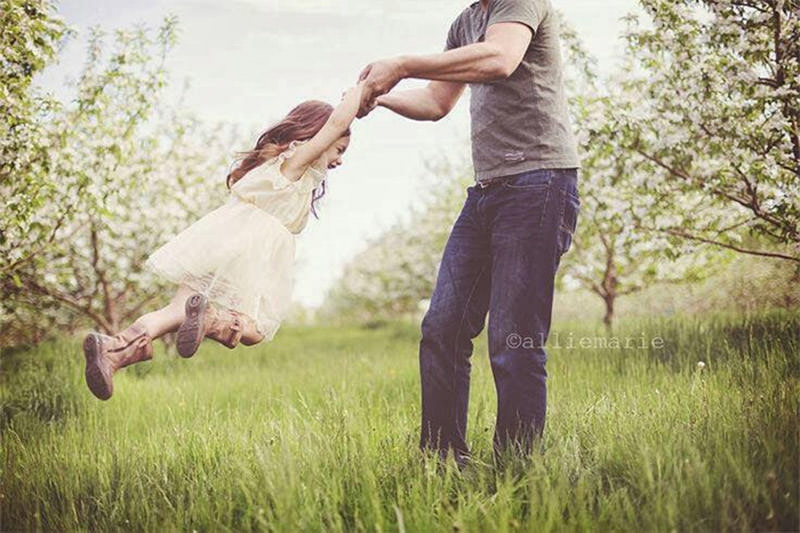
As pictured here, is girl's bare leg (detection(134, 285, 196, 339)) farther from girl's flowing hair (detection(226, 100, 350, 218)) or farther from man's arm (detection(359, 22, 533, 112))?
man's arm (detection(359, 22, 533, 112))

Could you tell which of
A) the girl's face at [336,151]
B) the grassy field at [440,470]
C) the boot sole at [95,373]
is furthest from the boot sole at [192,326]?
the girl's face at [336,151]

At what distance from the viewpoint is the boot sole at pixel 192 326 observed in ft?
8.96

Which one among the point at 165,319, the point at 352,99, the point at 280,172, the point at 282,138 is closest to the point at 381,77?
the point at 352,99

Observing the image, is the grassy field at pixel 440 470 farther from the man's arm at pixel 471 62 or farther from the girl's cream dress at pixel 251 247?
the man's arm at pixel 471 62

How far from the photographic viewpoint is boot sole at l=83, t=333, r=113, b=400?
2686 mm

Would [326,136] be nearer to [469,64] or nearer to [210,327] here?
[469,64]

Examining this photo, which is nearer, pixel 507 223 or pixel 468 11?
pixel 507 223

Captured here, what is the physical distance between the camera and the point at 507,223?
2863mm

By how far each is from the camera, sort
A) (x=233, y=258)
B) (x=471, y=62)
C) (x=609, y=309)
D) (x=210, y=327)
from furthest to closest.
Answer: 1. (x=609, y=309)
2. (x=233, y=258)
3. (x=210, y=327)
4. (x=471, y=62)

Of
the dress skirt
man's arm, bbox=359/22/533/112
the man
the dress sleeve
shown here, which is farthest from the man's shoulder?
the dress skirt

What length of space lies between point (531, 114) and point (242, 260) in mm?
1365

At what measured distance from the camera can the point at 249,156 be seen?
11.2 ft

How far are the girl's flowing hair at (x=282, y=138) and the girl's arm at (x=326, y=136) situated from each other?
0.23 meters

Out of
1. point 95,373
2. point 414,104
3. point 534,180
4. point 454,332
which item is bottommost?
point 95,373
